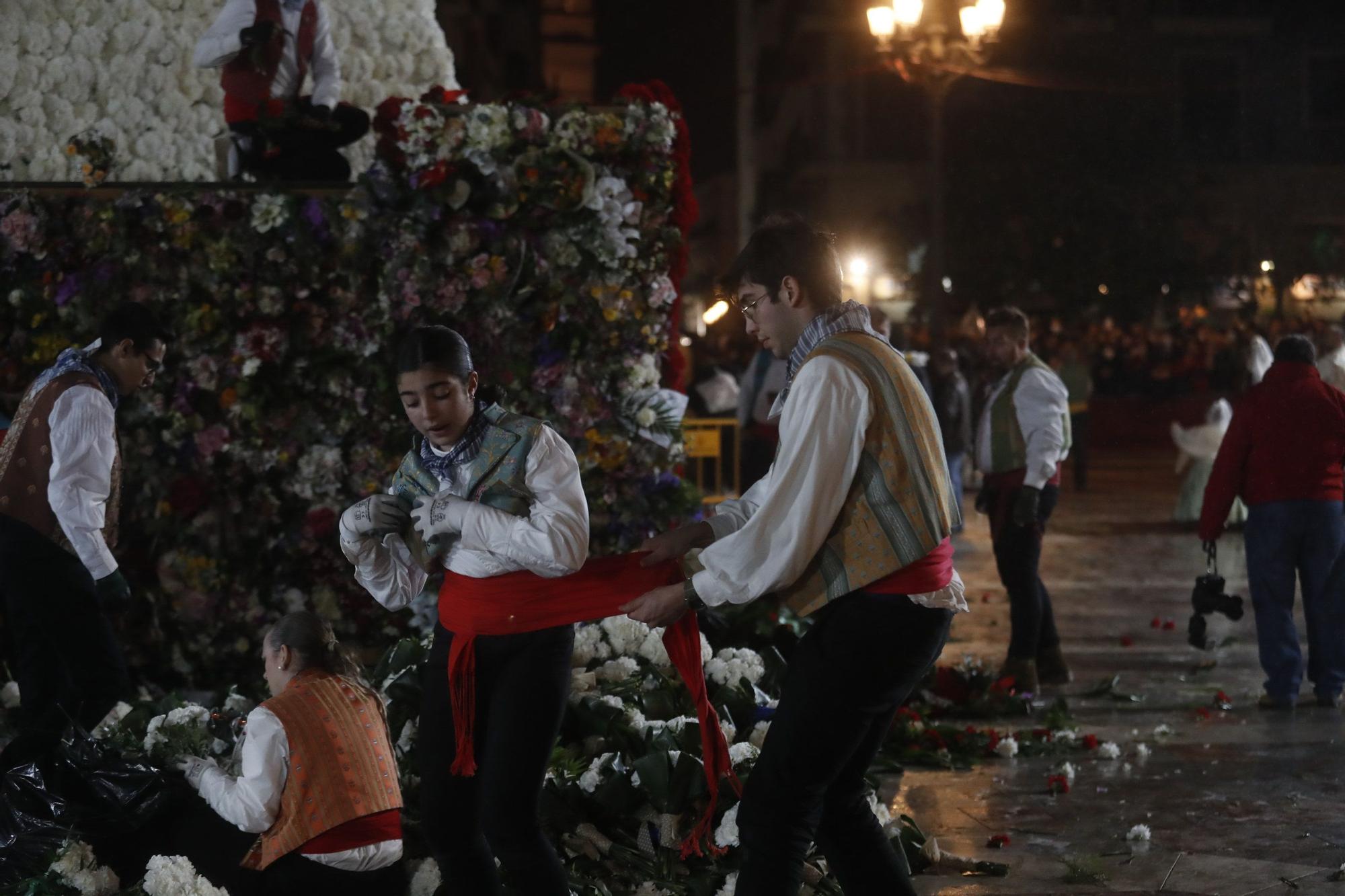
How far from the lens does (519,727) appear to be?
376 centimetres

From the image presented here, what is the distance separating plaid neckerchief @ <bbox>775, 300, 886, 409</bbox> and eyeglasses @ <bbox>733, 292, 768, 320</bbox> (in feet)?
0.42

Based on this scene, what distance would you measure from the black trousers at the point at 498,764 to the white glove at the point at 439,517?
256 mm

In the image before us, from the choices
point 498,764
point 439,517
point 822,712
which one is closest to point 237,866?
point 498,764

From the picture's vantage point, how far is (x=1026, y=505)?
772cm

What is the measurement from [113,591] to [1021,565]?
441cm

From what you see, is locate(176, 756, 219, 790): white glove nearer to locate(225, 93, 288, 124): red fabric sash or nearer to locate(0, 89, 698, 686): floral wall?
locate(0, 89, 698, 686): floral wall

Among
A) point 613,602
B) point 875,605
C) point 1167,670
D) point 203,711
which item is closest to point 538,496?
point 613,602

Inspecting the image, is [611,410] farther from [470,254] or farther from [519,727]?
[519,727]

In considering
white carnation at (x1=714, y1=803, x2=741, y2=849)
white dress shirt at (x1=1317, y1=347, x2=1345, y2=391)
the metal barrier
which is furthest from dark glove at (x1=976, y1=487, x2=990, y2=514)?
white carnation at (x1=714, y1=803, x2=741, y2=849)

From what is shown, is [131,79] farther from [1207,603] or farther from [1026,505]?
[1207,603]

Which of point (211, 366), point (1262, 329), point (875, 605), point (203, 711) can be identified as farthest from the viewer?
point (1262, 329)

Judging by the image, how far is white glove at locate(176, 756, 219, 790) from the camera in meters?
4.61

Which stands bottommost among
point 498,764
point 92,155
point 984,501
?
point 984,501

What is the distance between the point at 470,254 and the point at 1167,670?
4.43 m
